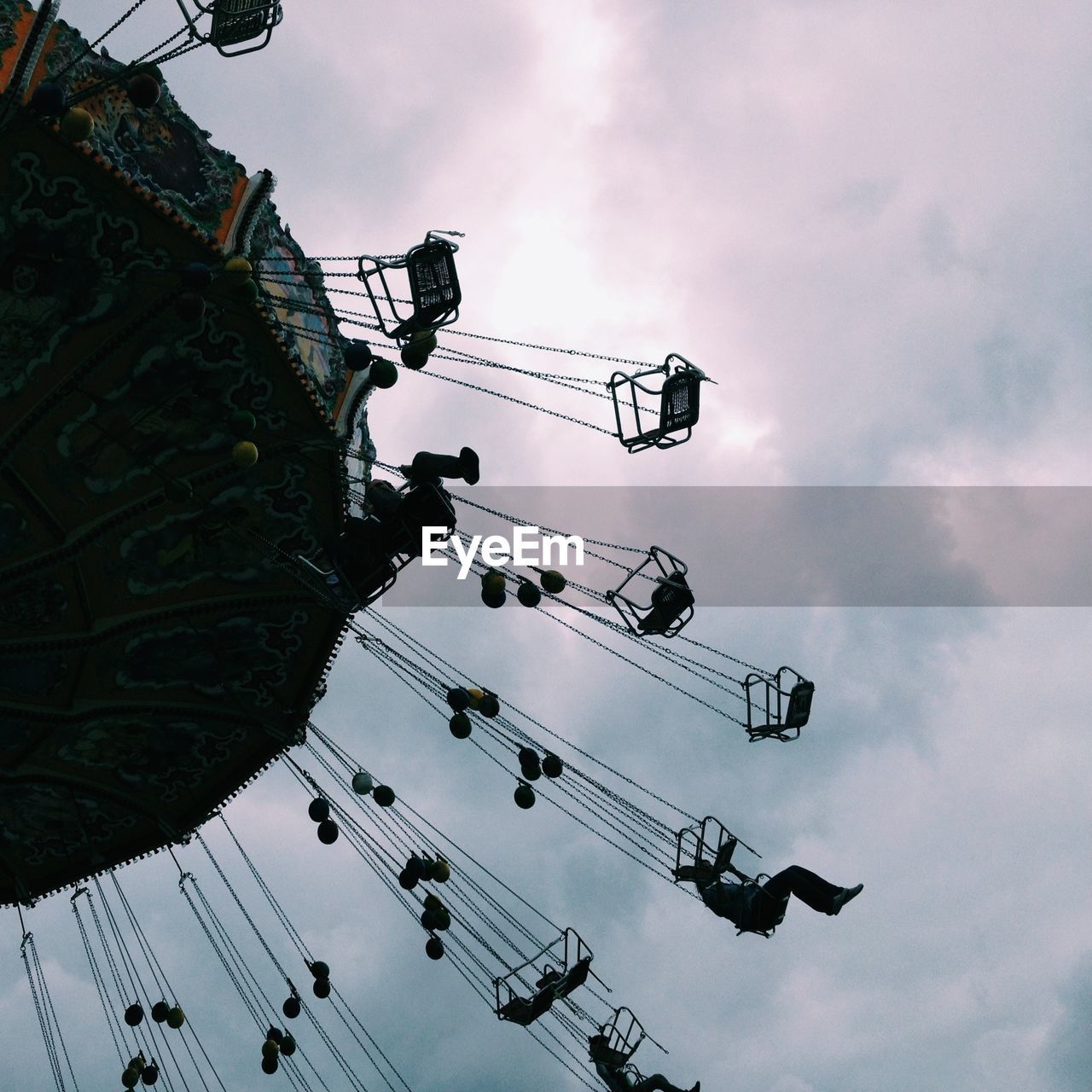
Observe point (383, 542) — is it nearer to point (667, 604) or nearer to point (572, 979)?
point (667, 604)

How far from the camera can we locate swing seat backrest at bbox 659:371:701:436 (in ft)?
41.3

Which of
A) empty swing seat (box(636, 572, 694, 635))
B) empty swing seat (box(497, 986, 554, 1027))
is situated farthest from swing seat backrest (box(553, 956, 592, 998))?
empty swing seat (box(636, 572, 694, 635))

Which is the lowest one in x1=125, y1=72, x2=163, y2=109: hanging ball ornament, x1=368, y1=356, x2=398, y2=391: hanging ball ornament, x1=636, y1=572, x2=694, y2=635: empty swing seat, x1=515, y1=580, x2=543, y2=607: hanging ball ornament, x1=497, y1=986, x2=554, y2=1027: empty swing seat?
x1=497, y1=986, x2=554, y2=1027: empty swing seat

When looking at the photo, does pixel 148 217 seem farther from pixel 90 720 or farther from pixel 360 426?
pixel 90 720

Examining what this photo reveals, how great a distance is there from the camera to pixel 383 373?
10.7m

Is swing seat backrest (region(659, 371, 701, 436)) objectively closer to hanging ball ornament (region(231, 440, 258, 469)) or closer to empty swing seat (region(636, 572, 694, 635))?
empty swing seat (region(636, 572, 694, 635))

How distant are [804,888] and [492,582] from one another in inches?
178

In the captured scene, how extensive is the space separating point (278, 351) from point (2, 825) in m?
8.35

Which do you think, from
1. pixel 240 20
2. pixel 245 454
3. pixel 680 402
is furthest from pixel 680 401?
pixel 240 20

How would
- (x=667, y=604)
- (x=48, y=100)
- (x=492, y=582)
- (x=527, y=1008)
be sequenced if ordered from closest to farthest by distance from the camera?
1. (x=48, y=100)
2. (x=492, y=582)
3. (x=667, y=604)
4. (x=527, y=1008)

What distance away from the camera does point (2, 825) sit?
51.1ft

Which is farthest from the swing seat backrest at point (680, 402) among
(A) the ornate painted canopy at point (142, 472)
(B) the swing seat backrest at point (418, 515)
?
(A) the ornate painted canopy at point (142, 472)

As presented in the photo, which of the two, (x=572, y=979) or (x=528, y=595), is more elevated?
(x=528, y=595)

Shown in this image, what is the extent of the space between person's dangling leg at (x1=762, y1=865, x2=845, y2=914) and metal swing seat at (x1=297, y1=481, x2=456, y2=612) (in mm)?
5075
